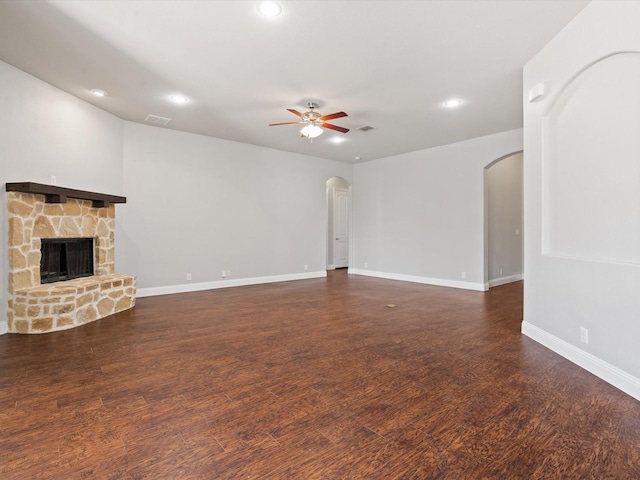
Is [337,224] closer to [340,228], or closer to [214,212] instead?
[340,228]

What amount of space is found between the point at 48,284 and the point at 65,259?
452 mm

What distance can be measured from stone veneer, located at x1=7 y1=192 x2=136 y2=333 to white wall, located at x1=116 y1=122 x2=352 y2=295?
0.99 metres

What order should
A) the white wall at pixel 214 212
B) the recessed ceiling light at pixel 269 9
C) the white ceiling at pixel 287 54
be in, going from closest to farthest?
the recessed ceiling light at pixel 269 9, the white ceiling at pixel 287 54, the white wall at pixel 214 212

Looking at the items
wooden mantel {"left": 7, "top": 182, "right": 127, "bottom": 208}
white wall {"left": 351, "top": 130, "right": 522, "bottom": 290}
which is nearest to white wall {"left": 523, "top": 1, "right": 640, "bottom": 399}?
white wall {"left": 351, "top": 130, "right": 522, "bottom": 290}

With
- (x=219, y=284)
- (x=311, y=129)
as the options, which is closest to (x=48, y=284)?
(x=219, y=284)

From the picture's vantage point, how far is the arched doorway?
34.1ft

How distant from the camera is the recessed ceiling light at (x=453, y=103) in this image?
4.80 metres

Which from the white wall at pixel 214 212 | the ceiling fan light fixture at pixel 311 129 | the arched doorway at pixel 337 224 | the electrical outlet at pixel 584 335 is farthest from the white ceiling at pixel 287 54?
the arched doorway at pixel 337 224

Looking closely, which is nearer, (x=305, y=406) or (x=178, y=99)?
(x=305, y=406)

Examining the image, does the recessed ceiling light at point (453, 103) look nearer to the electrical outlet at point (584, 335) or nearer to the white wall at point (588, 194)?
the white wall at point (588, 194)

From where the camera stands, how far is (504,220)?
7578mm

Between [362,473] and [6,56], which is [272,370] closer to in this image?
[362,473]

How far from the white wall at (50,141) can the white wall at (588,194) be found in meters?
5.85

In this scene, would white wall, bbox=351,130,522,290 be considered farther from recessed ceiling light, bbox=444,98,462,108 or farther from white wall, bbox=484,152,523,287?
recessed ceiling light, bbox=444,98,462,108
